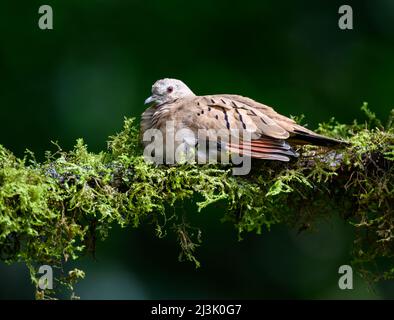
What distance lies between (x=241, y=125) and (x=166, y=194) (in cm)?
59

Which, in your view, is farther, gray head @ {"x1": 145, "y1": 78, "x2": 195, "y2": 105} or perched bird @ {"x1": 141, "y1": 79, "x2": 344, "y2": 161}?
gray head @ {"x1": 145, "y1": 78, "x2": 195, "y2": 105}

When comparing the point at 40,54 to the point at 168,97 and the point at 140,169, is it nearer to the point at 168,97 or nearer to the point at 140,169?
the point at 168,97

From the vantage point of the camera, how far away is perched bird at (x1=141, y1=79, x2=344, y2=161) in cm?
366

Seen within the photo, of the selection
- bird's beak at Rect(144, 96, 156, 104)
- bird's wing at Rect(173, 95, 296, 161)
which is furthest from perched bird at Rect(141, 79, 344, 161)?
bird's beak at Rect(144, 96, 156, 104)

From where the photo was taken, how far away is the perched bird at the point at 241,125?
144 inches

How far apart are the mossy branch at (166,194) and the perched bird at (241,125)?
9 cm

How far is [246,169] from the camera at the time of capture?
Answer: 12.1ft

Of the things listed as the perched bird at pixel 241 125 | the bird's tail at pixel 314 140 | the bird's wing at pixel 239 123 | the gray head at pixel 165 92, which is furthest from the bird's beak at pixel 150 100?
the bird's tail at pixel 314 140

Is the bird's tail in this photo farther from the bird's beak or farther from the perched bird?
the bird's beak

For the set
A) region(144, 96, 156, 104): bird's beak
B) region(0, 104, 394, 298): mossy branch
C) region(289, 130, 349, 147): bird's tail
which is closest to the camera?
region(0, 104, 394, 298): mossy branch

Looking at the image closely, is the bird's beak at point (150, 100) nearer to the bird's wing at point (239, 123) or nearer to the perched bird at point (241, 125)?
the perched bird at point (241, 125)

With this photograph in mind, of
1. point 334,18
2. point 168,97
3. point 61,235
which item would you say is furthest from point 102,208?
point 334,18

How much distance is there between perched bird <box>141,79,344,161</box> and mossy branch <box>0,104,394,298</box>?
0.09 metres

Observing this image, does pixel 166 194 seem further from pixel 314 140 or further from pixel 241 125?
pixel 314 140
